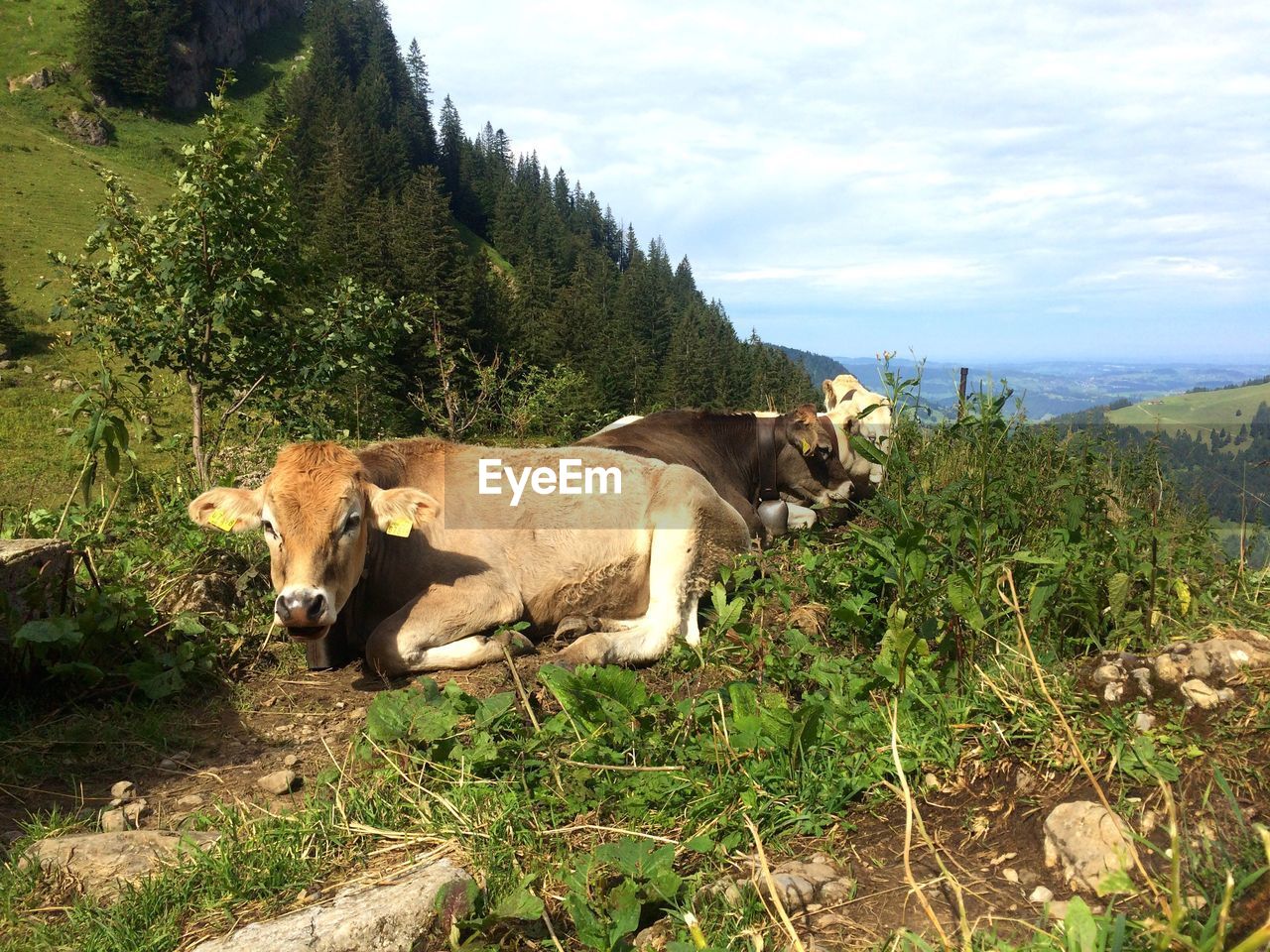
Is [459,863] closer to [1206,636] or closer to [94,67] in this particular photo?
[1206,636]

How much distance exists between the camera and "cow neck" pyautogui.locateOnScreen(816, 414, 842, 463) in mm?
9977

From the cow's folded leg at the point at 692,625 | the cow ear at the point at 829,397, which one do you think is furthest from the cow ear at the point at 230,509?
the cow ear at the point at 829,397

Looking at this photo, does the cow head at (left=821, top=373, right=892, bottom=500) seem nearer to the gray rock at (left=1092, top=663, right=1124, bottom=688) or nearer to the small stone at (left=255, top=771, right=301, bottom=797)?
the gray rock at (left=1092, top=663, right=1124, bottom=688)

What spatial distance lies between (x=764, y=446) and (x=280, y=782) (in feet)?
22.8

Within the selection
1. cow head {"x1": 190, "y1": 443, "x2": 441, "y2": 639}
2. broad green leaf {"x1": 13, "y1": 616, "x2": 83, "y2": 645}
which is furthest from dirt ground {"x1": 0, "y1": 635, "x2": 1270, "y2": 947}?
cow head {"x1": 190, "y1": 443, "x2": 441, "y2": 639}

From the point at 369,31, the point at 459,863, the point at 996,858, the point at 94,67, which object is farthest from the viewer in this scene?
the point at 369,31

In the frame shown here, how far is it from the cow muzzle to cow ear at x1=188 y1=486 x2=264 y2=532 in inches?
34.2

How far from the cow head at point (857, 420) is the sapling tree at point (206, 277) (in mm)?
6162

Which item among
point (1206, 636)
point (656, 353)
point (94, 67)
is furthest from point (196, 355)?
point (94, 67)

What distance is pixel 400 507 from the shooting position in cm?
521

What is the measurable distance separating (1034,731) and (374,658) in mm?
3661

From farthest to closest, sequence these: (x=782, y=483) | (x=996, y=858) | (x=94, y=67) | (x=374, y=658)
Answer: (x=94, y=67) → (x=782, y=483) → (x=374, y=658) → (x=996, y=858)

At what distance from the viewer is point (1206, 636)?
344 centimetres

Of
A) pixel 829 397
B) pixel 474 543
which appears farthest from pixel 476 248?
pixel 474 543
